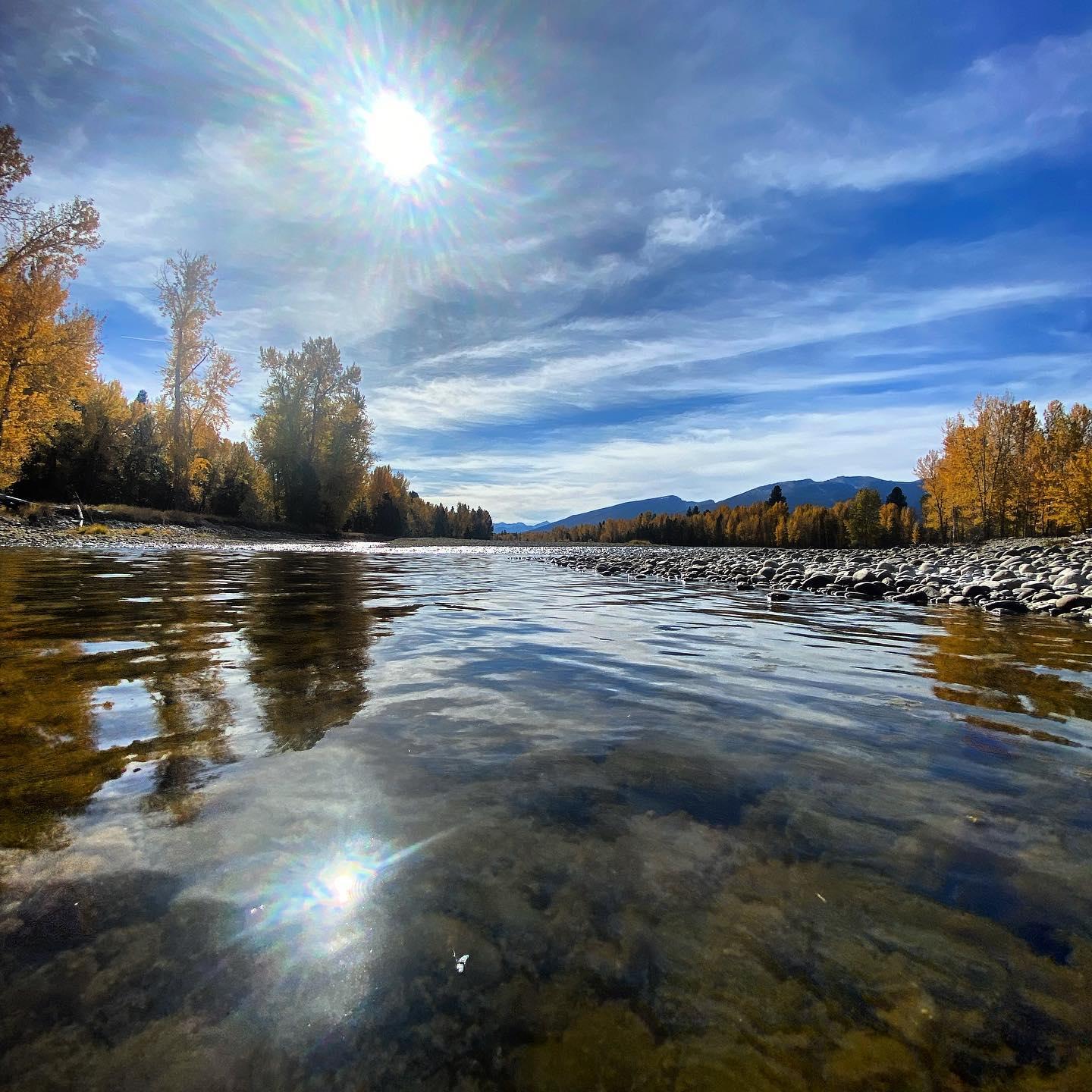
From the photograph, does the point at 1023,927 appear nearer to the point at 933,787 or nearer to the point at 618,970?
the point at 933,787

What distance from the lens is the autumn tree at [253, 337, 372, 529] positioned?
3425 cm

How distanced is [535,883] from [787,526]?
90.5 meters

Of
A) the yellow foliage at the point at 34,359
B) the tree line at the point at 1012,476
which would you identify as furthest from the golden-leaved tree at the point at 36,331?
the tree line at the point at 1012,476

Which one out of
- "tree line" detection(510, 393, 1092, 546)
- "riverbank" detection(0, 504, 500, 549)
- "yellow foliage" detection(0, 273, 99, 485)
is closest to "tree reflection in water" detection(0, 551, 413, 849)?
"riverbank" detection(0, 504, 500, 549)

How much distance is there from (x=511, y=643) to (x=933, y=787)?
3.17 m

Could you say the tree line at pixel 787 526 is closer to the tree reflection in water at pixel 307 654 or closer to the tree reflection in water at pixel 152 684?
the tree reflection in water at pixel 307 654

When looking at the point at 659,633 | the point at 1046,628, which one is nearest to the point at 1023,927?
the point at 659,633

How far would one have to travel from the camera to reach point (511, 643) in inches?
183

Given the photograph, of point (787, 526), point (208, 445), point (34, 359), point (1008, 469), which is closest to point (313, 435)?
point (208, 445)

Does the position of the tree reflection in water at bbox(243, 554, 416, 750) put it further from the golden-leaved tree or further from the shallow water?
the golden-leaved tree

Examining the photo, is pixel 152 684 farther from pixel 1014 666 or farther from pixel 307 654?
pixel 1014 666

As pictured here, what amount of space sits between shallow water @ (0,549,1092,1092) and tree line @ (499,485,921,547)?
74.7 meters

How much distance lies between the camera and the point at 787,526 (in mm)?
83875

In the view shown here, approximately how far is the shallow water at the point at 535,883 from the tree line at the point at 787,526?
74695 millimetres
